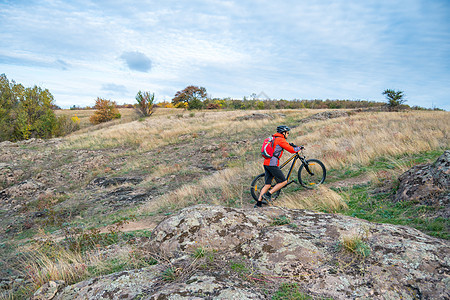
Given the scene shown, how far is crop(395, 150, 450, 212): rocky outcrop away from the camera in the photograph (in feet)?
14.7

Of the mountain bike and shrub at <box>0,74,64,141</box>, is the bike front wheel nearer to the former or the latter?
the mountain bike

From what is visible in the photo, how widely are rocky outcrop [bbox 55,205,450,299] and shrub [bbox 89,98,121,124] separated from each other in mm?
43069

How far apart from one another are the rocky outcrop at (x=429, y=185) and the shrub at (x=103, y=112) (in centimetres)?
4407

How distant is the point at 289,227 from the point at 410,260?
4.44ft

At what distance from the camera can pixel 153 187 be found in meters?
11.5

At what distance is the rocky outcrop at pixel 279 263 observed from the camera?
216cm

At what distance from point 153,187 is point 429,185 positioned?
10359 mm

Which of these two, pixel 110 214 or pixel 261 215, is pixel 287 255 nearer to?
pixel 261 215

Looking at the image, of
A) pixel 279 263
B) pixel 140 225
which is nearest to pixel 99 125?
pixel 140 225

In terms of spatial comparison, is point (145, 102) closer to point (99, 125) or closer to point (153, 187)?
point (99, 125)

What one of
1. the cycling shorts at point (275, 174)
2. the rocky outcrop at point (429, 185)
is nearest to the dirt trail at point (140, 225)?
the cycling shorts at point (275, 174)

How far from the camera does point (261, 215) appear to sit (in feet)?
12.1

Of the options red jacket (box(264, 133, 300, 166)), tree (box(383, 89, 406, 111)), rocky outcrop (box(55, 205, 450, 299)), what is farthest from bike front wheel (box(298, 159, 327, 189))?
tree (box(383, 89, 406, 111))

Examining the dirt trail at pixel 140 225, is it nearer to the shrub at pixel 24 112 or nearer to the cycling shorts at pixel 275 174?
A: the cycling shorts at pixel 275 174
